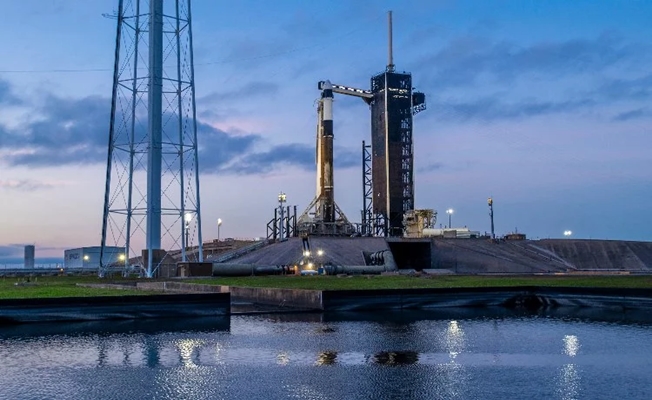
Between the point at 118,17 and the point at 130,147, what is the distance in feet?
36.1

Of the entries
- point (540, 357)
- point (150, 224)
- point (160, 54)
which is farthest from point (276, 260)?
point (540, 357)

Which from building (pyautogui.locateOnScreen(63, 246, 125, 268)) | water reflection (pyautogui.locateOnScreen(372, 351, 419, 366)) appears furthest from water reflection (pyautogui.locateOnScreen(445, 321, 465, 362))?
building (pyautogui.locateOnScreen(63, 246, 125, 268))

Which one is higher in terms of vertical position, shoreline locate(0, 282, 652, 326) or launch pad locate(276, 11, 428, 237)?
launch pad locate(276, 11, 428, 237)

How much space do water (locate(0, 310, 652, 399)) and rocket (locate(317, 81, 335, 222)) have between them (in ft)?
230

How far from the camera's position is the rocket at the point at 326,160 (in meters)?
99.4

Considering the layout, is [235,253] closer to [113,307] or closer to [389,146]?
[389,146]

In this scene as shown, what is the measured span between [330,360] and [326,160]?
82.3 meters

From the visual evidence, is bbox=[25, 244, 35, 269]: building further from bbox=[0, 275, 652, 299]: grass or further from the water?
the water

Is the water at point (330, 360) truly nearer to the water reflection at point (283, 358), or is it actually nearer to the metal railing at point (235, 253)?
the water reflection at point (283, 358)

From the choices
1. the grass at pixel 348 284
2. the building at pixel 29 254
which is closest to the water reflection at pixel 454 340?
the grass at pixel 348 284

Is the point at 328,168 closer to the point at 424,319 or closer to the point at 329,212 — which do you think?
the point at 329,212

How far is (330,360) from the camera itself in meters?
18.8

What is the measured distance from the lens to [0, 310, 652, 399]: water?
14.7 meters

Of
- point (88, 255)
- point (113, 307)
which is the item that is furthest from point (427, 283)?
point (88, 255)
